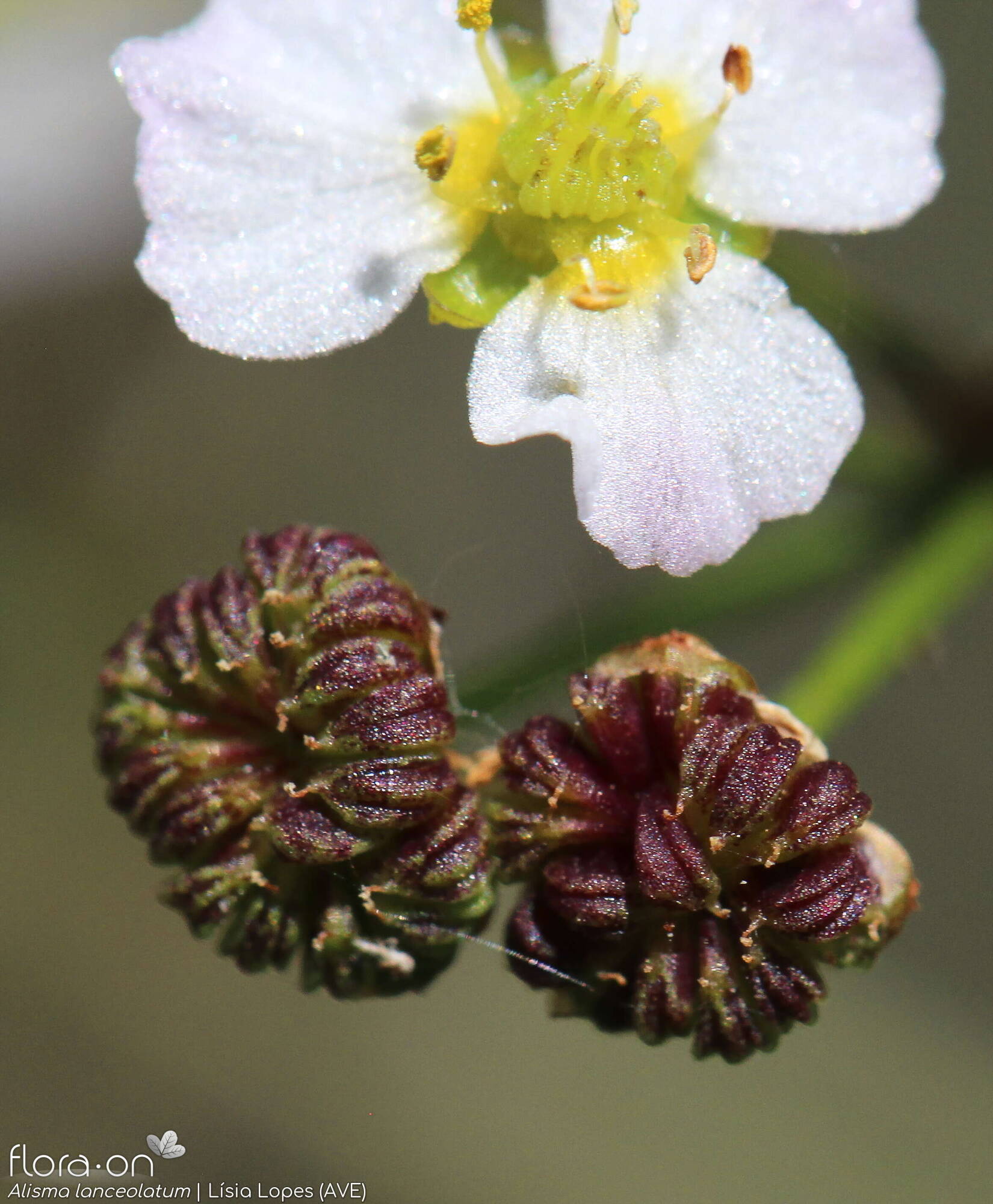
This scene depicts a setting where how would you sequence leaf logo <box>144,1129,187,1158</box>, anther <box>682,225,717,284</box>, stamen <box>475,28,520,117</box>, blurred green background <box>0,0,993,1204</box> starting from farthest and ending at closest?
blurred green background <box>0,0,993,1204</box>
leaf logo <box>144,1129,187,1158</box>
stamen <box>475,28,520,117</box>
anther <box>682,225,717,284</box>

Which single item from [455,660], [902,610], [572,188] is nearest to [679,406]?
[572,188]

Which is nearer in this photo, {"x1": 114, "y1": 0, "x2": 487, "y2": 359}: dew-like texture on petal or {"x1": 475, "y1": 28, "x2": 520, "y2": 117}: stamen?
{"x1": 114, "y1": 0, "x2": 487, "y2": 359}: dew-like texture on petal

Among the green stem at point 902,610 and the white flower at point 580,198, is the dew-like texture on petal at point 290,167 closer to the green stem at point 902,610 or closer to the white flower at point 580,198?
the white flower at point 580,198

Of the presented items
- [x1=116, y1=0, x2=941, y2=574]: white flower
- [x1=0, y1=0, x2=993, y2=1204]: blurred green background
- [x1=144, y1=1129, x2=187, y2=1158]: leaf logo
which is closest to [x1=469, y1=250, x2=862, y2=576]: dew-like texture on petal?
[x1=116, y1=0, x2=941, y2=574]: white flower

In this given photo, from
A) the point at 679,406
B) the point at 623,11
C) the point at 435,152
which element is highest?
the point at 623,11

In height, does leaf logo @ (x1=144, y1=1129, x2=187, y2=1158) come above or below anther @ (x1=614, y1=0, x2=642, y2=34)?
below

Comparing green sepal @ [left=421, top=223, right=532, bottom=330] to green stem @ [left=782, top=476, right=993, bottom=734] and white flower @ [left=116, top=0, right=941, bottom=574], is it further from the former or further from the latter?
green stem @ [left=782, top=476, right=993, bottom=734]

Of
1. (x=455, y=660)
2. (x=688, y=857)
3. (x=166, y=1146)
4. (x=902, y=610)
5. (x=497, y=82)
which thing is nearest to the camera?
(x=688, y=857)

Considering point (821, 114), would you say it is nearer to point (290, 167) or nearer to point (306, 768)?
point (290, 167)

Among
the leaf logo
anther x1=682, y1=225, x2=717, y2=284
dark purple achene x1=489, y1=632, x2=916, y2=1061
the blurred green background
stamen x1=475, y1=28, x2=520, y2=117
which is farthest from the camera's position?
the blurred green background
